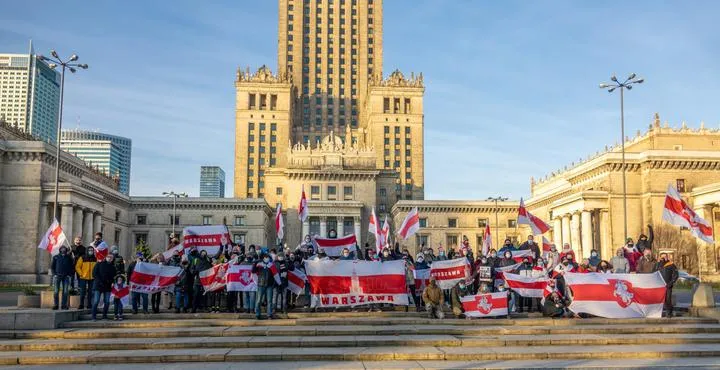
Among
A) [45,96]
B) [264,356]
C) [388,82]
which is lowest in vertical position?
[264,356]

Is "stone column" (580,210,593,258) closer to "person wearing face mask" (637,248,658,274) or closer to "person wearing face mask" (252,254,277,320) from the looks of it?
"person wearing face mask" (637,248,658,274)

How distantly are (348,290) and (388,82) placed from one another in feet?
352

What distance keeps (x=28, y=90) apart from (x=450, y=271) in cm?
18551

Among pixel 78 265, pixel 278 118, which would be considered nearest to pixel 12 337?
pixel 78 265

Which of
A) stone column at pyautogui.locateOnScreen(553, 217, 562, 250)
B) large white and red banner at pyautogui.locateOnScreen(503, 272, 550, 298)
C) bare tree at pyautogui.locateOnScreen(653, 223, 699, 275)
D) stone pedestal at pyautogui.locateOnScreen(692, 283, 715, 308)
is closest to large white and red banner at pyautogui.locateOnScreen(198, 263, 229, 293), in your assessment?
large white and red banner at pyautogui.locateOnScreen(503, 272, 550, 298)

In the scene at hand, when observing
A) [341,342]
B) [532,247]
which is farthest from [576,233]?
[341,342]

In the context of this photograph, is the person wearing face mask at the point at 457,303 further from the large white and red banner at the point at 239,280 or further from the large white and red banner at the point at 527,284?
the large white and red banner at the point at 239,280

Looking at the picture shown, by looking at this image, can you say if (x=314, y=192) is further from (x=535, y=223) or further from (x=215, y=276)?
(x=215, y=276)

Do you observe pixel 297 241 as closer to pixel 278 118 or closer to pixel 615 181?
pixel 278 118

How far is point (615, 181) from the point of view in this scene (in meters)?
71.6

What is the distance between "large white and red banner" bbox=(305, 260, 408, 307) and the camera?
20.8 m

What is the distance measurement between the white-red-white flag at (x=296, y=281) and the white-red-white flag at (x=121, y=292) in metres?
5.58

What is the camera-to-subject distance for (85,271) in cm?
2025

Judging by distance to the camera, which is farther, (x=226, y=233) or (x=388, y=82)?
(x=388, y=82)
